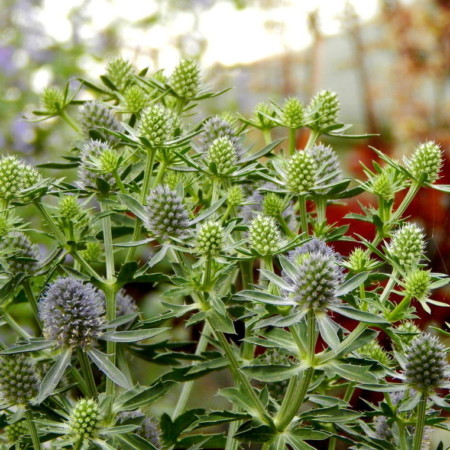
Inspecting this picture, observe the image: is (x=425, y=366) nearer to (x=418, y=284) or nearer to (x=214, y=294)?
(x=418, y=284)

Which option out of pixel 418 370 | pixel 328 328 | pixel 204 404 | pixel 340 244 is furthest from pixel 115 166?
pixel 204 404

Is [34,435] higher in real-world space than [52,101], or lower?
lower

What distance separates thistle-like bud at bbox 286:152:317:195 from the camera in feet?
3.18

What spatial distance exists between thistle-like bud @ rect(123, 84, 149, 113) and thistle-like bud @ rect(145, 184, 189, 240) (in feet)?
0.83

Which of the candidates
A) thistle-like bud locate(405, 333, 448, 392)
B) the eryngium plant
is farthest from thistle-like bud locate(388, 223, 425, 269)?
thistle-like bud locate(405, 333, 448, 392)

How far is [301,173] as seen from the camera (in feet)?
3.19

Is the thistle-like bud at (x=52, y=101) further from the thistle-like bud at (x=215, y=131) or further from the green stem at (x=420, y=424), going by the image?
→ the green stem at (x=420, y=424)

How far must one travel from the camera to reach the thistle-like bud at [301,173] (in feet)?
3.18

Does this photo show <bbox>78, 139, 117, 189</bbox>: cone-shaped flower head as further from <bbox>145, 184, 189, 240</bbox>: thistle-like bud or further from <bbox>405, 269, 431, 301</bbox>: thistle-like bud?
<bbox>405, 269, 431, 301</bbox>: thistle-like bud

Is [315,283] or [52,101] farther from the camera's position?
[52,101]

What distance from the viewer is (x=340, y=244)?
56.7 inches

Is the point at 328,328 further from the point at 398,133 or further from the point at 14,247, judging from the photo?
the point at 398,133

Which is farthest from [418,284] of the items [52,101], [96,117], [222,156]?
[52,101]

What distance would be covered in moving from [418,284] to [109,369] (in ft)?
1.27
